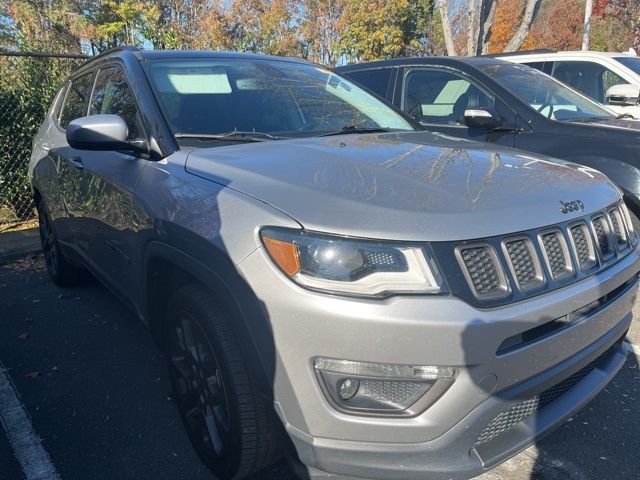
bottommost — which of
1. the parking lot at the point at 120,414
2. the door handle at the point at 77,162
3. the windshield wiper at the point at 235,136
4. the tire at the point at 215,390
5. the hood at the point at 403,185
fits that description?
the parking lot at the point at 120,414

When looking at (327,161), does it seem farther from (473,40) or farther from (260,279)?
(473,40)

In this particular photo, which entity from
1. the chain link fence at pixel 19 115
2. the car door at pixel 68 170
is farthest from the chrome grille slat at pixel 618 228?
the chain link fence at pixel 19 115

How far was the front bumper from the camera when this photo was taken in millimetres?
1609

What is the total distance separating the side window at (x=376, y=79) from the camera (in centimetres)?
548

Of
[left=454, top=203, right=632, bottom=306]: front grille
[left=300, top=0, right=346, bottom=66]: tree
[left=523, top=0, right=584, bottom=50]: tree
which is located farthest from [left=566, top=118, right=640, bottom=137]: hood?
[left=523, top=0, right=584, bottom=50]: tree

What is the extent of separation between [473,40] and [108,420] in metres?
13.0

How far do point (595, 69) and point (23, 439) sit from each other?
658 centimetres

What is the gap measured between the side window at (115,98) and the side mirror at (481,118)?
2604mm

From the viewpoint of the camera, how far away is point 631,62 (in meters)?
6.24

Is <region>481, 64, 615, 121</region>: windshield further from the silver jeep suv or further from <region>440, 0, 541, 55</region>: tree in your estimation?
<region>440, 0, 541, 55</region>: tree

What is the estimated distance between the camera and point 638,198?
3.77m

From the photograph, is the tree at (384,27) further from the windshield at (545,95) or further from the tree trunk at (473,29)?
the windshield at (545,95)

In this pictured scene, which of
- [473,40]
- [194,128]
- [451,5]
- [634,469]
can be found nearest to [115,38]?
[451,5]

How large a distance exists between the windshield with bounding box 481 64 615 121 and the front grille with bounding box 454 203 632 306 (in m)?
2.75
